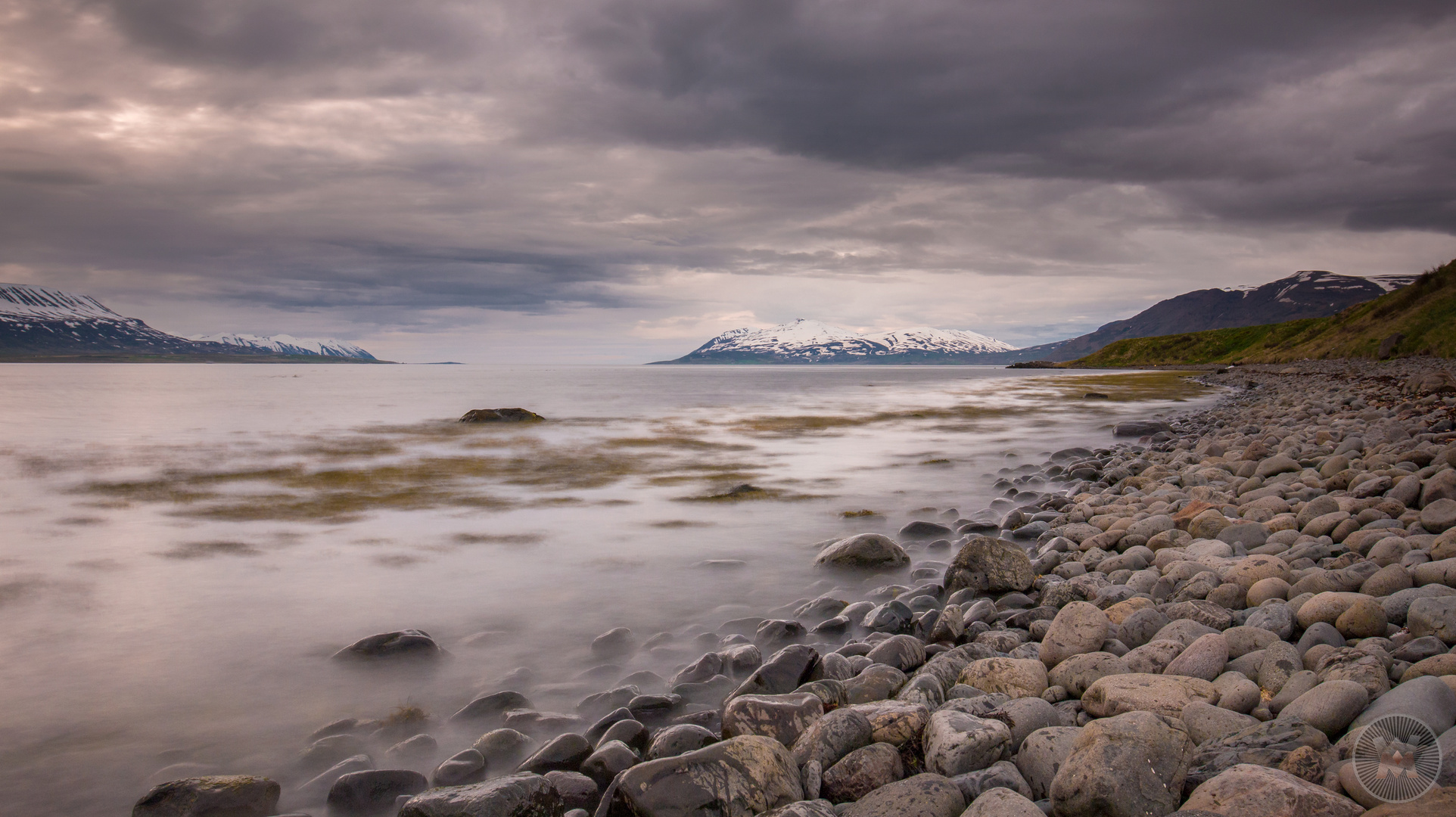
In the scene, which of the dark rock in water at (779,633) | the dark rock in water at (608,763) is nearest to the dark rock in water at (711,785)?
the dark rock in water at (608,763)

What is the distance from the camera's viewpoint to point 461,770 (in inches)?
173

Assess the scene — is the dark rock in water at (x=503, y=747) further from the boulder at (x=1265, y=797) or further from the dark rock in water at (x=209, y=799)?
the boulder at (x=1265, y=797)

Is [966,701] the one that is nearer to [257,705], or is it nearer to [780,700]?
[780,700]

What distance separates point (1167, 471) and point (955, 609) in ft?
27.8

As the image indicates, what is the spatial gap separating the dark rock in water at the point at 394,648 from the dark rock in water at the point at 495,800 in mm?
2687

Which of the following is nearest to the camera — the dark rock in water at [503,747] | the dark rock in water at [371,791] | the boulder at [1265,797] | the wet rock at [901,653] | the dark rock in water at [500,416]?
the boulder at [1265,797]

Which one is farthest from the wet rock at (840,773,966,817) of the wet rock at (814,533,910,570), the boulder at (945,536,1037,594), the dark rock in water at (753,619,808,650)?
the wet rock at (814,533,910,570)

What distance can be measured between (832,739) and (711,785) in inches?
30.9

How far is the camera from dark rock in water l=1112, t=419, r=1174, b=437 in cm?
2264

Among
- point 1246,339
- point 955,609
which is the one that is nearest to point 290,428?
point 955,609

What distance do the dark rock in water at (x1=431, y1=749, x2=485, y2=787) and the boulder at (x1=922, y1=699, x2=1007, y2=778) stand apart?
2.70 metres

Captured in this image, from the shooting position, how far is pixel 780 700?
456 centimetres

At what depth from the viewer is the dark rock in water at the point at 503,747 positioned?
456cm

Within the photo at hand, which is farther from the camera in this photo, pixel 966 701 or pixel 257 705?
pixel 257 705
